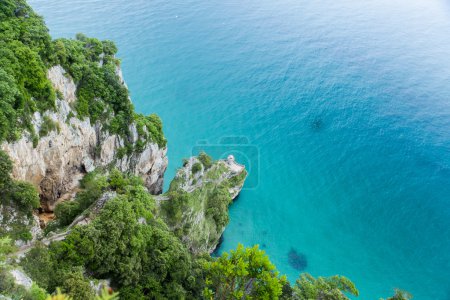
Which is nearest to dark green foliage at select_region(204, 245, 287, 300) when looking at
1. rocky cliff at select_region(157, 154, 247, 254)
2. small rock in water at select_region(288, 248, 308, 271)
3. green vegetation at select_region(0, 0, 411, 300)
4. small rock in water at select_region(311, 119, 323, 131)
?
green vegetation at select_region(0, 0, 411, 300)

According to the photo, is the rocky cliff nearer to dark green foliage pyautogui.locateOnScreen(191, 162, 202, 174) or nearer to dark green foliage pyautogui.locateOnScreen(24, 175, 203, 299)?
dark green foliage pyautogui.locateOnScreen(191, 162, 202, 174)

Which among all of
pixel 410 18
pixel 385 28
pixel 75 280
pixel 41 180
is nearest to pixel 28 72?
pixel 41 180

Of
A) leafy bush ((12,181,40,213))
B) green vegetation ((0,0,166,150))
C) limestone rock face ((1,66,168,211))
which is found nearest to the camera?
leafy bush ((12,181,40,213))

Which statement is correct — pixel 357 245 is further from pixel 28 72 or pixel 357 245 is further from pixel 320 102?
pixel 28 72

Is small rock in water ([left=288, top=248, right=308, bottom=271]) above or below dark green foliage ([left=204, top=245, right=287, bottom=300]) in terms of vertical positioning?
above

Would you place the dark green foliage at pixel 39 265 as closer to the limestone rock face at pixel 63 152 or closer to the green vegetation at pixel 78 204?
the green vegetation at pixel 78 204

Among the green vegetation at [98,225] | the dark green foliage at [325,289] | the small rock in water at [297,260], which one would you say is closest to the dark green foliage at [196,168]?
the green vegetation at [98,225]
